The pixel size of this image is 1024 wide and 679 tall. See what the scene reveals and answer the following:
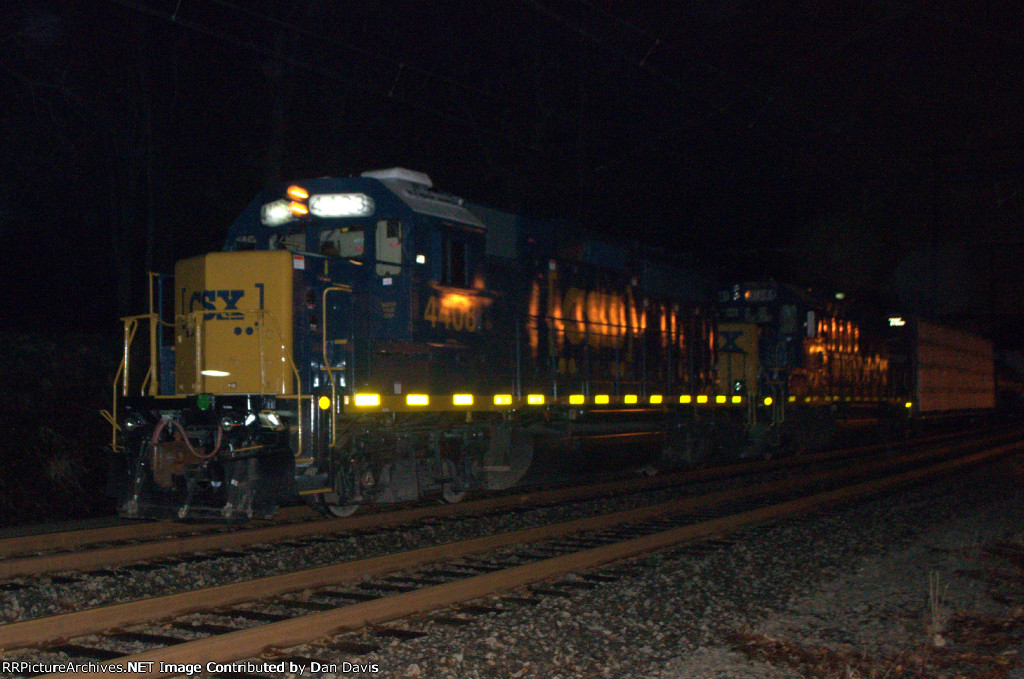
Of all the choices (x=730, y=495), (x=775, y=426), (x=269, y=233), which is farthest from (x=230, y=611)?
(x=775, y=426)

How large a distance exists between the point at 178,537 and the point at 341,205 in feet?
11.8

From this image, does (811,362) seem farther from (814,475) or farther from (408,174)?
(408,174)

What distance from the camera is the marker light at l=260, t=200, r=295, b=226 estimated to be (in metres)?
9.51

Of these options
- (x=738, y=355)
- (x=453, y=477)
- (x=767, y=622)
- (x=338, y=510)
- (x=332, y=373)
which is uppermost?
(x=738, y=355)

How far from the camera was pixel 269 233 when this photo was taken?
9680 millimetres

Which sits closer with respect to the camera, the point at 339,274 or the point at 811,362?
the point at 339,274

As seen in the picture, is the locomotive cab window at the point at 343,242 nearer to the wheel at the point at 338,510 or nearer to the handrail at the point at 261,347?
the handrail at the point at 261,347

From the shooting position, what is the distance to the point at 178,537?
330 inches

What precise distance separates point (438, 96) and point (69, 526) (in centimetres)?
1698

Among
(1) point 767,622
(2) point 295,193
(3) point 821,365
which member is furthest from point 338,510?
(3) point 821,365

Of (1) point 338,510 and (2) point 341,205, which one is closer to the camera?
(2) point 341,205

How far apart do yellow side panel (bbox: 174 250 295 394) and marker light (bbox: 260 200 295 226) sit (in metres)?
0.96

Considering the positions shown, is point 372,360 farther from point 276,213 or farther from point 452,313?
point 276,213

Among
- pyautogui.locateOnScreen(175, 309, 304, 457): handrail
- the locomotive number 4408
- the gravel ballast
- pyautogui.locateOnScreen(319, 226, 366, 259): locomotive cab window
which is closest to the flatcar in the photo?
the locomotive number 4408
